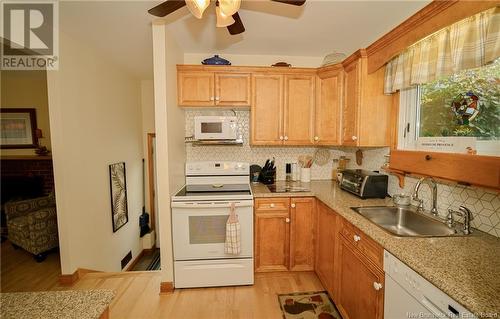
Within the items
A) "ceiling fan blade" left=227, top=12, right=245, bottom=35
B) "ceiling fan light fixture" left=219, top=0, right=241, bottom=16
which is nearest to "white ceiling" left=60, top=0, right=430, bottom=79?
"ceiling fan blade" left=227, top=12, right=245, bottom=35

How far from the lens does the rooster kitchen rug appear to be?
5.97 ft

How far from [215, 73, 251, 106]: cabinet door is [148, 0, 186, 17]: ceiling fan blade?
109cm

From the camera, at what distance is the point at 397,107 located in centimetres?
202

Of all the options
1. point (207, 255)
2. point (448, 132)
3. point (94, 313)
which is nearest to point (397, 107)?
point (448, 132)

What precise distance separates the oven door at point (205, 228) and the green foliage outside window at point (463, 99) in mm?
1672

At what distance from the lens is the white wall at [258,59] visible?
272 cm

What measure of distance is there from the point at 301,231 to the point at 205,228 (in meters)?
0.99

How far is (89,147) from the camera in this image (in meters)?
2.57

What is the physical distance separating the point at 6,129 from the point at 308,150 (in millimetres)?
4882

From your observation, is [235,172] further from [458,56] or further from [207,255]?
[458,56]

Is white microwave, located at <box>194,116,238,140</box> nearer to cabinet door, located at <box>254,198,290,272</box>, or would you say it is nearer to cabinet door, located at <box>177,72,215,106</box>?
cabinet door, located at <box>177,72,215,106</box>

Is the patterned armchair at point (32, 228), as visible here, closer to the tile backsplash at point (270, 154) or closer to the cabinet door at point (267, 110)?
the tile backsplash at point (270, 154)

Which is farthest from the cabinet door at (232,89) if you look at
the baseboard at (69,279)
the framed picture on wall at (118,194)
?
the baseboard at (69,279)

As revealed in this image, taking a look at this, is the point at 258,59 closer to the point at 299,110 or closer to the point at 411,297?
the point at 299,110
